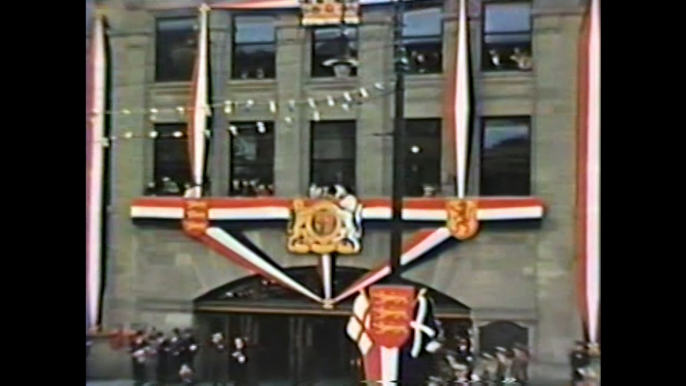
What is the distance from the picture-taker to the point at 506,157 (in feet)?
14.2

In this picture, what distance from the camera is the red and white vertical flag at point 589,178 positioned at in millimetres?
4258

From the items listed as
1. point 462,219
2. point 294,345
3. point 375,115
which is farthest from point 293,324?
point 375,115

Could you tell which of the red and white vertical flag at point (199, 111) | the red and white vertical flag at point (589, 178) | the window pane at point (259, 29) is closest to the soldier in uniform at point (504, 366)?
the red and white vertical flag at point (589, 178)

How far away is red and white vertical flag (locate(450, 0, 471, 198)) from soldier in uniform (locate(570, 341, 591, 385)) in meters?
0.86

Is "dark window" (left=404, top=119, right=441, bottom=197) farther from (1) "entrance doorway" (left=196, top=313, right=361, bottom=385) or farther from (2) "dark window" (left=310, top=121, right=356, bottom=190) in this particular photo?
(1) "entrance doorway" (left=196, top=313, right=361, bottom=385)

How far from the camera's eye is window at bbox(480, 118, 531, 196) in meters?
4.32

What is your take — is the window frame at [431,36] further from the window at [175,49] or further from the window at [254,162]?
the window at [175,49]

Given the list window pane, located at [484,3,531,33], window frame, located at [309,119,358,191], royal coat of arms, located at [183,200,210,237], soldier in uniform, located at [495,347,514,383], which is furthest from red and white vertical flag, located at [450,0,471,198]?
royal coat of arms, located at [183,200,210,237]

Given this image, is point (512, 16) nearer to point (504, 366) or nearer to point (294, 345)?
point (504, 366)

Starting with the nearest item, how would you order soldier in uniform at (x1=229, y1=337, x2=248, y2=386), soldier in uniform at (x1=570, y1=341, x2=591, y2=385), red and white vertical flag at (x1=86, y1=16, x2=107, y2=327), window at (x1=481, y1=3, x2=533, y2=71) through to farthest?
soldier in uniform at (x1=570, y1=341, x2=591, y2=385) < window at (x1=481, y1=3, x2=533, y2=71) < soldier in uniform at (x1=229, y1=337, x2=248, y2=386) < red and white vertical flag at (x1=86, y1=16, x2=107, y2=327)
